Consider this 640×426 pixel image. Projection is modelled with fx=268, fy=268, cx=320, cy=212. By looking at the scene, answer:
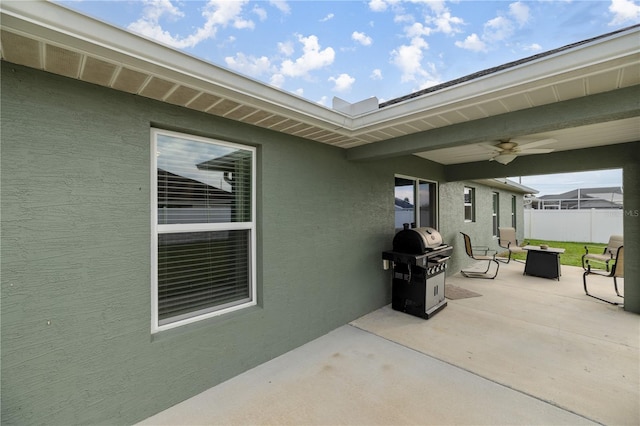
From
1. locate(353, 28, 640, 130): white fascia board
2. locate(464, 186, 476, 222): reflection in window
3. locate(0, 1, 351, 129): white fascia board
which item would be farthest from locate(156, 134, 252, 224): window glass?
locate(464, 186, 476, 222): reflection in window

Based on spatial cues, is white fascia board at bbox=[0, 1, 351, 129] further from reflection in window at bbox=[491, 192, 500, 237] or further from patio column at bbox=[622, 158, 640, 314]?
reflection in window at bbox=[491, 192, 500, 237]

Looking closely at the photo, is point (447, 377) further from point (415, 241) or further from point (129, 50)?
point (129, 50)

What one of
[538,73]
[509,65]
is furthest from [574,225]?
[538,73]

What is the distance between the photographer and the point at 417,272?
4.27m

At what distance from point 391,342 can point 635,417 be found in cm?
208

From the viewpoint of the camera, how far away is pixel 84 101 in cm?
195

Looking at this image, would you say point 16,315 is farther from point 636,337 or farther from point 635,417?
point 636,337

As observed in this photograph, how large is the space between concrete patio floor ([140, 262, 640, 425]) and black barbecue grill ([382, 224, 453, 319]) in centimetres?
20

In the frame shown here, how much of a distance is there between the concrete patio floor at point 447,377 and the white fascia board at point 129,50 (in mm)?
2667

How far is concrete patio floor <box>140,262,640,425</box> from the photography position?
7.30ft

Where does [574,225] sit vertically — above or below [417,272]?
above

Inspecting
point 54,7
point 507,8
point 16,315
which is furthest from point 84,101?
point 507,8

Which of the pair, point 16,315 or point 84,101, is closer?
point 16,315

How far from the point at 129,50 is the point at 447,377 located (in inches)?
149
